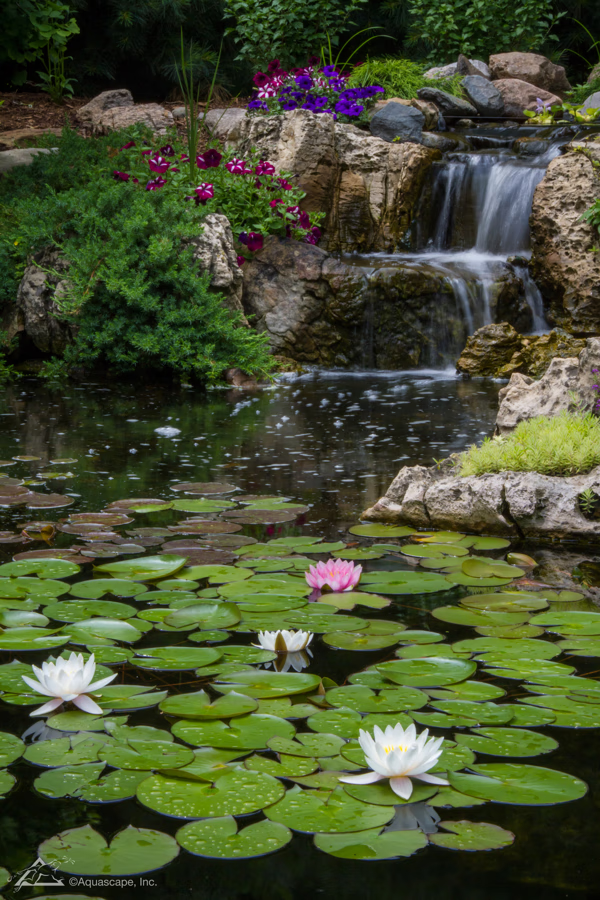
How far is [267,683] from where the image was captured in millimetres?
2025

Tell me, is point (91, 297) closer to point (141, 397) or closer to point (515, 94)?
point (141, 397)

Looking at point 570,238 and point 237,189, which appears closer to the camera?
point 570,238

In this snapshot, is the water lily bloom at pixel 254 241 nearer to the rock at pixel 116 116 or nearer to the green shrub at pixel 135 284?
the green shrub at pixel 135 284

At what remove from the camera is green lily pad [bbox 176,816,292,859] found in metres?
1.41

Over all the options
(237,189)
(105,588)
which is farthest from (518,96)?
(105,588)

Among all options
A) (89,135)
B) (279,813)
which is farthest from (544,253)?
(279,813)

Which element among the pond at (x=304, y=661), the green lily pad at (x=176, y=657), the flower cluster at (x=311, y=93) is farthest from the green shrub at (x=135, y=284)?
the green lily pad at (x=176, y=657)

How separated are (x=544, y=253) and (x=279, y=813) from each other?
7335mm

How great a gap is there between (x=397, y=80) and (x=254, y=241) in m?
3.97

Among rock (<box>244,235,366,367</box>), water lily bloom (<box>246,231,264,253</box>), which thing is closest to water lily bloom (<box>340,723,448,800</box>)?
rock (<box>244,235,366,367</box>)

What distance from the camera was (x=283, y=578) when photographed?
2.73 m

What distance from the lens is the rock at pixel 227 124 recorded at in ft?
30.5

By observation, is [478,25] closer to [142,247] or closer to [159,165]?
[159,165]

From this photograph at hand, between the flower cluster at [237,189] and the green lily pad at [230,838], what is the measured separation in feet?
22.0
